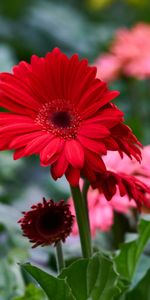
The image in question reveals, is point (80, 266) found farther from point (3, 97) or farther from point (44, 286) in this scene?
point (3, 97)

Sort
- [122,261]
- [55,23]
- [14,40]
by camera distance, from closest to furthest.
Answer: [122,261] < [14,40] < [55,23]

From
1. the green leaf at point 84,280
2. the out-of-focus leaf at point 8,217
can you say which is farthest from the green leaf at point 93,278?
the out-of-focus leaf at point 8,217

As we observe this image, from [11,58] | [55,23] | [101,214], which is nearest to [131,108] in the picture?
[11,58]

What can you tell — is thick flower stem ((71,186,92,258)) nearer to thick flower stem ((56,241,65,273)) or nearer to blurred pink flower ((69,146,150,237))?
thick flower stem ((56,241,65,273))

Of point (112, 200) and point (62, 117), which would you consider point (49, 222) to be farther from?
point (112, 200)

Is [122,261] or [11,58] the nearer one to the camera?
[122,261]

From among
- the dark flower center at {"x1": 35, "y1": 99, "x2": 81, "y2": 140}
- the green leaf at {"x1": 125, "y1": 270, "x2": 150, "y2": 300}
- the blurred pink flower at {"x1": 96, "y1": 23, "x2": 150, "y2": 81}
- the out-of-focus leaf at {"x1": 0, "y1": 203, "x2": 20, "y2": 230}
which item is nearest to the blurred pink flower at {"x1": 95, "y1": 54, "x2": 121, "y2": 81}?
the blurred pink flower at {"x1": 96, "y1": 23, "x2": 150, "y2": 81}

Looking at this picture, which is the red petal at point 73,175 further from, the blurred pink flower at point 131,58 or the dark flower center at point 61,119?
the blurred pink flower at point 131,58
